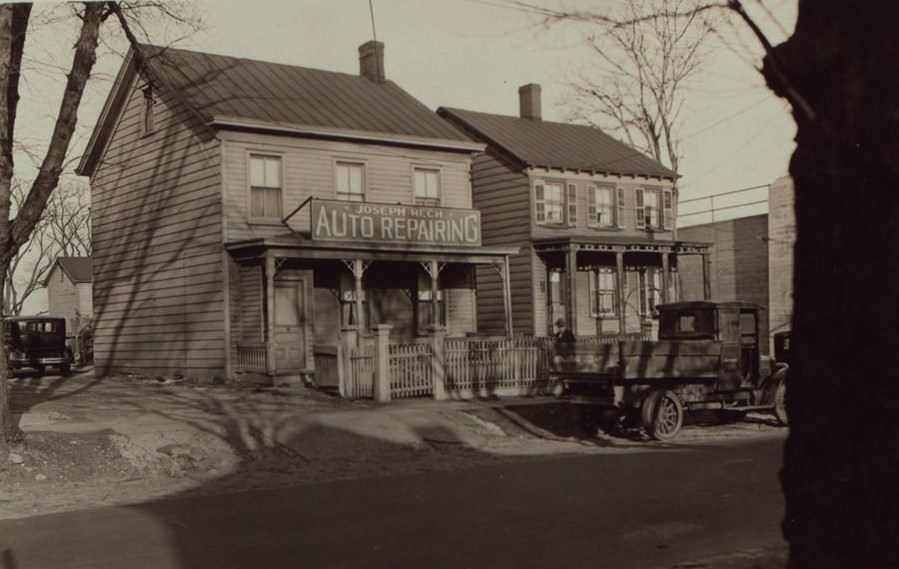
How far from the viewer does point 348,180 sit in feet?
81.2

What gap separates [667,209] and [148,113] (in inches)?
749

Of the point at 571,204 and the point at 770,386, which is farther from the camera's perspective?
the point at 571,204

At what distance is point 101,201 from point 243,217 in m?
8.22

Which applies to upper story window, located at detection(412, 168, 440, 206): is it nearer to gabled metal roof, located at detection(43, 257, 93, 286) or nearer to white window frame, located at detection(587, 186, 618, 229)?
white window frame, located at detection(587, 186, 618, 229)

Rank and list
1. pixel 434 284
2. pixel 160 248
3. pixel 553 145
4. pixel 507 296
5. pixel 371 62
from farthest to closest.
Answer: pixel 553 145, pixel 371 62, pixel 160 248, pixel 507 296, pixel 434 284

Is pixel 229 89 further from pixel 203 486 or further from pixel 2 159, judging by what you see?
pixel 203 486

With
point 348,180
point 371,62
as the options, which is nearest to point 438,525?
point 348,180

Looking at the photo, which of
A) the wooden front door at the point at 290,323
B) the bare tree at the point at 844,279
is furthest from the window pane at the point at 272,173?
the bare tree at the point at 844,279

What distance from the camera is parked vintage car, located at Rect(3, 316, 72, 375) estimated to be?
27.3 metres

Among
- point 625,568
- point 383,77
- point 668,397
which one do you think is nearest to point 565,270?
point 383,77

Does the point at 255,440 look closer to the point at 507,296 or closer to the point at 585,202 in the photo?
the point at 507,296

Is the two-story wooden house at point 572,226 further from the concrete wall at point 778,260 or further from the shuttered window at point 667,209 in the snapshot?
the concrete wall at point 778,260

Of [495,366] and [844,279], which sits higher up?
[844,279]

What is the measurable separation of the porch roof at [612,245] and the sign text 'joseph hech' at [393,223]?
14.3 feet
